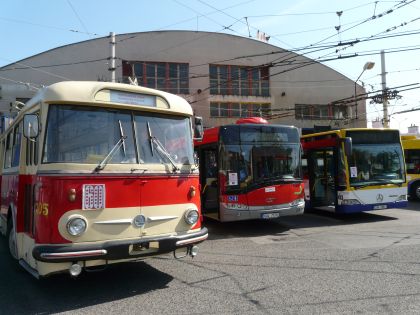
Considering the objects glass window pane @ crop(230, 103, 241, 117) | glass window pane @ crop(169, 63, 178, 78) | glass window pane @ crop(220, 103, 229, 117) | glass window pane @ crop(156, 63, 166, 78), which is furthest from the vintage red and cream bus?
glass window pane @ crop(230, 103, 241, 117)

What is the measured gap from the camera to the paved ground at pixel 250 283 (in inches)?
209

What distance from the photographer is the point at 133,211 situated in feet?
19.4

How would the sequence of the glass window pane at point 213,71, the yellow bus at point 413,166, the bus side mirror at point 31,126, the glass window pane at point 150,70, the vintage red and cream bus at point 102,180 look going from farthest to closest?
1. the glass window pane at point 213,71
2. the glass window pane at point 150,70
3. the yellow bus at point 413,166
4. the bus side mirror at point 31,126
5. the vintage red and cream bus at point 102,180

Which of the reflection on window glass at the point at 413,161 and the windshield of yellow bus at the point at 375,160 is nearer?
the windshield of yellow bus at the point at 375,160

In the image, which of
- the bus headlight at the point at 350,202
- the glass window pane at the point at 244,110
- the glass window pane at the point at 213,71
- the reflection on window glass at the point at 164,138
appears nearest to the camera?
the reflection on window glass at the point at 164,138

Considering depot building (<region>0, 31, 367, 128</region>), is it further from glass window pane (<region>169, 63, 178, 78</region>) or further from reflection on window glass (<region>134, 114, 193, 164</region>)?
reflection on window glass (<region>134, 114, 193, 164</region>)

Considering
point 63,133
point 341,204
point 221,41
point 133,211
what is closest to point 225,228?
point 341,204

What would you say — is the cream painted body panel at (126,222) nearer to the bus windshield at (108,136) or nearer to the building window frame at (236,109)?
the bus windshield at (108,136)

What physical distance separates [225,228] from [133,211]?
21.4ft

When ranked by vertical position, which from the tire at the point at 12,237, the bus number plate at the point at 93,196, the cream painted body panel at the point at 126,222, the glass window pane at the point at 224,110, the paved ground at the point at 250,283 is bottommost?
A: the paved ground at the point at 250,283

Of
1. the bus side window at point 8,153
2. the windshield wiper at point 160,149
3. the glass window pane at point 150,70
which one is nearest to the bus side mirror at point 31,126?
the windshield wiper at point 160,149

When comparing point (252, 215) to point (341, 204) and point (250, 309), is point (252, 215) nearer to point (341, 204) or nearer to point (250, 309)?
point (341, 204)

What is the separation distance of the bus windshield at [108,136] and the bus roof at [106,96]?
11cm

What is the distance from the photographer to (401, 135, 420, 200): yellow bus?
61.3 feet
